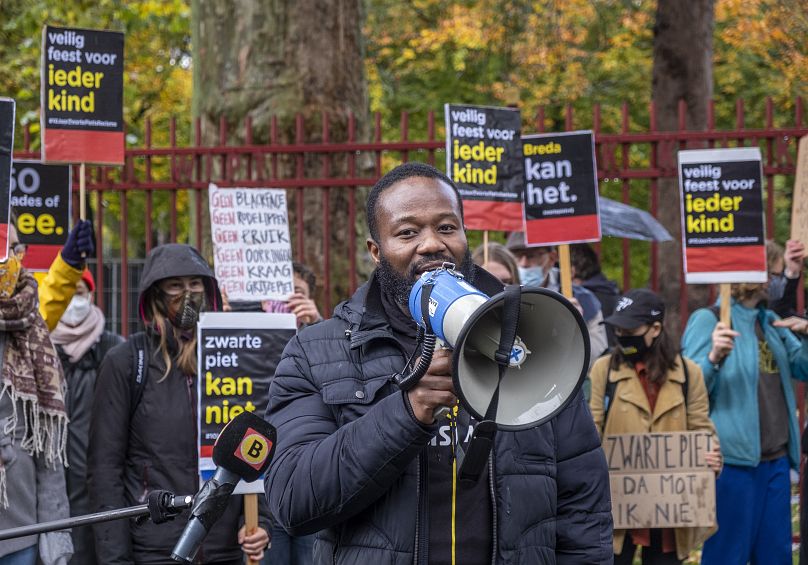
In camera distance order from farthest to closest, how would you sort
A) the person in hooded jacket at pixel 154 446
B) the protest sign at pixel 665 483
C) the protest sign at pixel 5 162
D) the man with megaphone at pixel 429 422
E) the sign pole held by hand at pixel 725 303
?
the sign pole held by hand at pixel 725 303
the protest sign at pixel 665 483
the person in hooded jacket at pixel 154 446
the protest sign at pixel 5 162
the man with megaphone at pixel 429 422

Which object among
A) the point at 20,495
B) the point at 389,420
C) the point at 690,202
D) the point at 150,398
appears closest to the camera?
the point at 389,420

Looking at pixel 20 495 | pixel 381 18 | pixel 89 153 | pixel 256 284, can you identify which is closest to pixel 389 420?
pixel 20 495

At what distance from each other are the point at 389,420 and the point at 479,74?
63.9 feet

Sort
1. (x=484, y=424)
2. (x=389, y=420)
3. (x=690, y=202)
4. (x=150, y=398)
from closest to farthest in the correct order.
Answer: (x=484, y=424) → (x=389, y=420) → (x=150, y=398) → (x=690, y=202)

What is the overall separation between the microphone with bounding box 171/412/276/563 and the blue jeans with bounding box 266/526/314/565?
2.99 m

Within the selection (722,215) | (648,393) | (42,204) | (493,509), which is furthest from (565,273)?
(493,509)

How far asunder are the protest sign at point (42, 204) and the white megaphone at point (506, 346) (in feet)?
13.9

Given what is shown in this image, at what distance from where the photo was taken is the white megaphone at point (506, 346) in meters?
2.31

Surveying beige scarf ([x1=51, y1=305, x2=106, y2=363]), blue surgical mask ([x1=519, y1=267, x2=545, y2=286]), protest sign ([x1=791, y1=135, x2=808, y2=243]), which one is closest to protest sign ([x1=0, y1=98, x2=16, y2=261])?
beige scarf ([x1=51, y1=305, x2=106, y2=363])

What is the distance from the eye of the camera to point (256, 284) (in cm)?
600

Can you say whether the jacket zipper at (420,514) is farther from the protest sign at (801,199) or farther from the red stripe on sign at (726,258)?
the protest sign at (801,199)

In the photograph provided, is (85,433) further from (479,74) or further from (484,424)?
(479,74)

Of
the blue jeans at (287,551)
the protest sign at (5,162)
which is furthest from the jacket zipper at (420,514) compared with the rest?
the blue jeans at (287,551)

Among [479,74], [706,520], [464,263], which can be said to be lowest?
[706,520]
